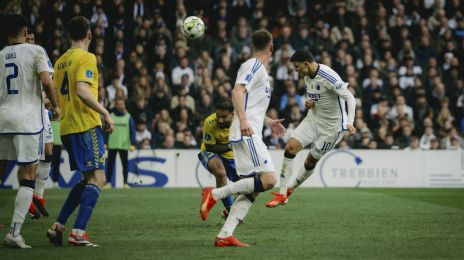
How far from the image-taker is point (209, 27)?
2452 centimetres

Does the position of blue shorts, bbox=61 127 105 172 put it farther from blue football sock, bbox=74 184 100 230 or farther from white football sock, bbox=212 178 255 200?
white football sock, bbox=212 178 255 200

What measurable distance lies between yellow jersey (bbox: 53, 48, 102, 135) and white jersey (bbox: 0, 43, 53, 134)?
219 millimetres

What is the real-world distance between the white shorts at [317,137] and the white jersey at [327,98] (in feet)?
0.25

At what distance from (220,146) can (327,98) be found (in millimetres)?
2420

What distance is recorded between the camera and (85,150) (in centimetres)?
841

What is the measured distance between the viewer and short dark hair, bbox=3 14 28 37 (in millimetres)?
8617

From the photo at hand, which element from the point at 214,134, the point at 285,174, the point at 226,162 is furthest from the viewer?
the point at 285,174

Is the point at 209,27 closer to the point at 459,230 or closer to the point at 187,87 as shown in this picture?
the point at 187,87

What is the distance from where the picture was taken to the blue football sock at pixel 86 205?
838 cm

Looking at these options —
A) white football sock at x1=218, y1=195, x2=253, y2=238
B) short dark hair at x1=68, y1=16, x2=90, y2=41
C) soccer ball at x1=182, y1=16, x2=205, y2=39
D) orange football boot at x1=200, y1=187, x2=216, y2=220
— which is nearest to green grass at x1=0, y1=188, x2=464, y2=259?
white football sock at x1=218, y1=195, x2=253, y2=238

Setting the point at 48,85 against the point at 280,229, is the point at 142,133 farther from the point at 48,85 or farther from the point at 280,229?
the point at 48,85

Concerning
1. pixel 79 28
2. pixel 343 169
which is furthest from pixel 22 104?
pixel 343 169

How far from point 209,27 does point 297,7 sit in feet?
9.75

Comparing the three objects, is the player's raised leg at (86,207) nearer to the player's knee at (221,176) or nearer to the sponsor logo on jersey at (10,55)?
the sponsor logo on jersey at (10,55)
